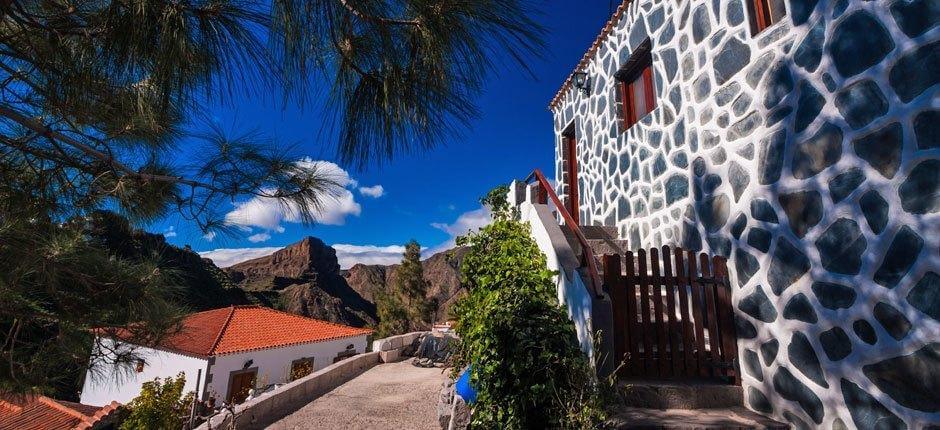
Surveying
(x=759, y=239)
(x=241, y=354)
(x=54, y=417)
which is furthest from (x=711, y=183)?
(x=54, y=417)

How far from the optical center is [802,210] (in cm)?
298

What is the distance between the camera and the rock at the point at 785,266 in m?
2.96

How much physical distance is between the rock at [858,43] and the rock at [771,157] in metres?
0.62

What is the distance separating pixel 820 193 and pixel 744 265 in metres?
0.89

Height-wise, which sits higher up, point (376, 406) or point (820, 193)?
point (820, 193)

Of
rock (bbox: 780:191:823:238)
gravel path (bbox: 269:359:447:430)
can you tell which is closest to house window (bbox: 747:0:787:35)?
rock (bbox: 780:191:823:238)

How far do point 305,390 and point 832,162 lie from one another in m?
7.83

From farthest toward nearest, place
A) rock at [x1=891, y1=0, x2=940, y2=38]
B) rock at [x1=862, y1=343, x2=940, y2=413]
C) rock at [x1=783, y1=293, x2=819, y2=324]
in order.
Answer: rock at [x1=783, y1=293, x2=819, y2=324]
rock at [x1=891, y1=0, x2=940, y2=38]
rock at [x1=862, y1=343, x2=940, y2=413]

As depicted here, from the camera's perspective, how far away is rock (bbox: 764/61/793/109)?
10.6 ft

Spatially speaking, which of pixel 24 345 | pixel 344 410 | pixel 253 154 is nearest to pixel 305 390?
pixel 344 410

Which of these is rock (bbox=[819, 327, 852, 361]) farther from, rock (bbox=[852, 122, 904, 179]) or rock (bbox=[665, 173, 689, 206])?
rock (bbox=[665, 173, 689, 206])

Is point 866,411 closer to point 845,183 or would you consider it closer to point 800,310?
point 800,310

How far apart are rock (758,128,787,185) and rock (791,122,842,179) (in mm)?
141

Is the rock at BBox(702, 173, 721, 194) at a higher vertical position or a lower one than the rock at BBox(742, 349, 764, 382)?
higher
